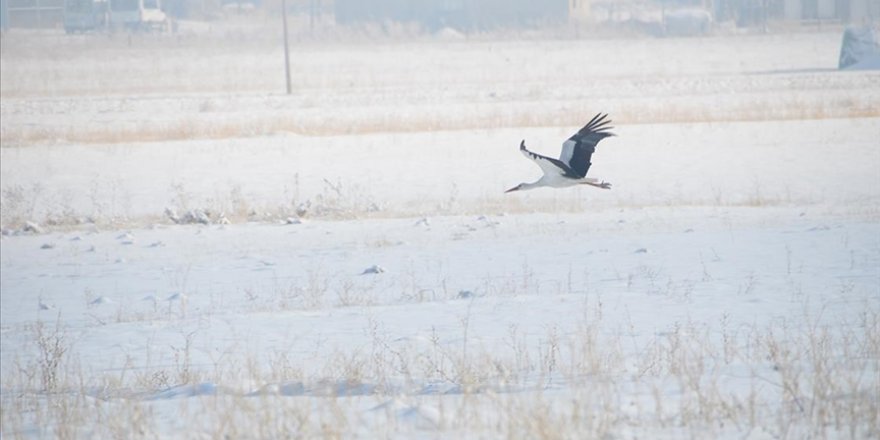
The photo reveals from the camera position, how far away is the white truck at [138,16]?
47812 millimetres

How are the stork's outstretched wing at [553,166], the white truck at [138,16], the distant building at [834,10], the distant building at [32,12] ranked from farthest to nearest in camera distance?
the white truck at [138,16], the distant building at [32,12], the distant building at [834,10], the stork's outstretched wing at [553,166]

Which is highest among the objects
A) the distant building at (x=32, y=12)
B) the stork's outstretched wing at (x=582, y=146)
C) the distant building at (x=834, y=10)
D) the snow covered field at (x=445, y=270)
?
the distant building at (x=32, y=12)

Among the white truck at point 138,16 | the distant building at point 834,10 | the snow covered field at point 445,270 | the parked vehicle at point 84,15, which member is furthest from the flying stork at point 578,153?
the white truck at point 138,16

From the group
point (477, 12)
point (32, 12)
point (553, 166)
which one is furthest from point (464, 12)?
point (553, 166)

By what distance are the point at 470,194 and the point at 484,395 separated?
11008 mm

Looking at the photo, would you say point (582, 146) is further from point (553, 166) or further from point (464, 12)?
point (464, 12)

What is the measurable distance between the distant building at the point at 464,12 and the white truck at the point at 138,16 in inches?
430

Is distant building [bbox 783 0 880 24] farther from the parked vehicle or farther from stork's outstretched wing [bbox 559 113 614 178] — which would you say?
the parked vehicle

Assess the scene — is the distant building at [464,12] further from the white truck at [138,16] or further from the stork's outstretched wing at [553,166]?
the stork's outstretched wing at [553,166]

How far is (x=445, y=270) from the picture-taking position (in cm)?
1254

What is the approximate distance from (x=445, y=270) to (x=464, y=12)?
177 ft

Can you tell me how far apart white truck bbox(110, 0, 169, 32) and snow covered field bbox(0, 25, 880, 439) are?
17.8 metres

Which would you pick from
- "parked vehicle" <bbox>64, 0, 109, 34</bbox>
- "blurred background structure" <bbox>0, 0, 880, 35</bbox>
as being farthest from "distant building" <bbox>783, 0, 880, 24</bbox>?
"parked vehicle" <bbox>64, 0, 109, 34</bbox>

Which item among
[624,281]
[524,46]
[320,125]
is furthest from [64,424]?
[524,46]
